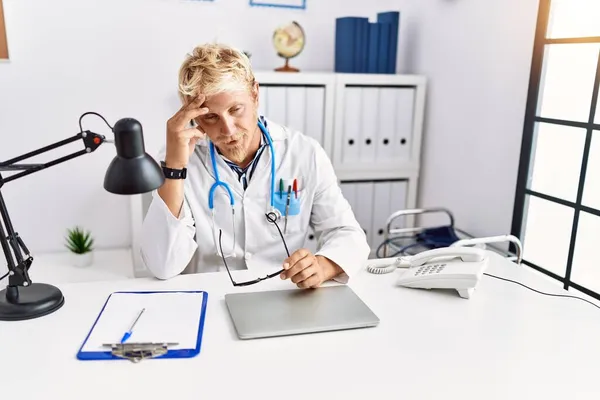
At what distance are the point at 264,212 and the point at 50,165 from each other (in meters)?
0.65

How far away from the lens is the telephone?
1.24 meters

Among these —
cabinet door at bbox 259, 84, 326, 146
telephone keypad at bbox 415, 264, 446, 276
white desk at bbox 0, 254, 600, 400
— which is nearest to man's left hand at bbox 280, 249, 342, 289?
white desk at bbox 0, 254, 600, 400

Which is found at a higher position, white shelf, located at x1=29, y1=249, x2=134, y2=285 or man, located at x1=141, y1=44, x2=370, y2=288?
man, located at x1=141, y1=44, x2=370, y2=288

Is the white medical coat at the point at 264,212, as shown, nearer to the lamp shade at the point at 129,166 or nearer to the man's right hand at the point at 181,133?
the man's right hand at the point at 181,133

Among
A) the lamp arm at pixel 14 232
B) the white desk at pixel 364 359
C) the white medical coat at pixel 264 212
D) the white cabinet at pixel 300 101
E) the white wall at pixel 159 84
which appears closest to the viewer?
the white desk at pixel 364 359

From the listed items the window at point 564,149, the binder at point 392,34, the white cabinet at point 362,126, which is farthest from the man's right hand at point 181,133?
the binder at point 392,34

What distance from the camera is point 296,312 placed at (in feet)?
3.71

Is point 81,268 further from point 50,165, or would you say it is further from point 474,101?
point 474,101

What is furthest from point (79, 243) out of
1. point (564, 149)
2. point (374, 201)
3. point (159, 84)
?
point (564, 149)

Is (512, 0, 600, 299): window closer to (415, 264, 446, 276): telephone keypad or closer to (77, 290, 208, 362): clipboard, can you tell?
(415, 264, 446, 276): telephone keypad

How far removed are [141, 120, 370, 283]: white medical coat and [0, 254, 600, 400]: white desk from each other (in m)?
0.28

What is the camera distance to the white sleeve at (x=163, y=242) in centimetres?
132

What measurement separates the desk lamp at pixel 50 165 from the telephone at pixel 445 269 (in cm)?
67

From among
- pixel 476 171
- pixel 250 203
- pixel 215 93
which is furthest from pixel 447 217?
pixel 215 93
